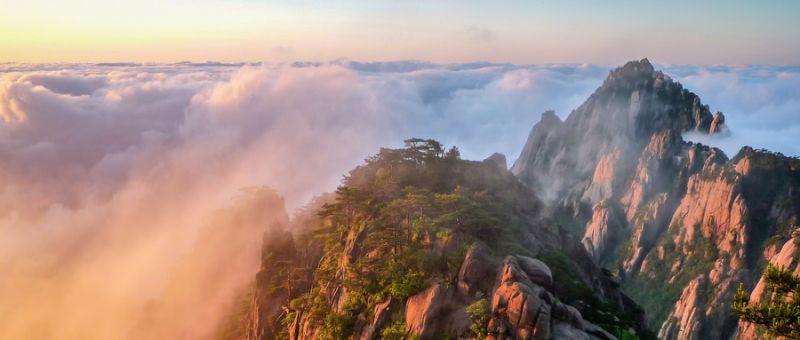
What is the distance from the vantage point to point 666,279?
139m

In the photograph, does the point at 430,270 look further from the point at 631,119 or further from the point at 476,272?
the point at 631,119

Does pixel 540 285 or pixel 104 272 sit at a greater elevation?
pixel 540 285

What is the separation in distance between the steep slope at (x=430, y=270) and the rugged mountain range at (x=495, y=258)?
0.13 meters

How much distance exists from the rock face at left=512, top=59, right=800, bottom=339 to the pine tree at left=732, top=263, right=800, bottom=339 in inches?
4065

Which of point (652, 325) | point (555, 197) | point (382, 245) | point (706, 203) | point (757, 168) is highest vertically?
point (382, 245)

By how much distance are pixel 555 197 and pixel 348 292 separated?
552 ft

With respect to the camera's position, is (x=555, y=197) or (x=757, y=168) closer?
(x=757, y=168)

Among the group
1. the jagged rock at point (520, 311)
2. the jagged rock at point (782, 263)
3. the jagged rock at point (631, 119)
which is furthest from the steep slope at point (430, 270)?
the jagged rock at point (631, 119)

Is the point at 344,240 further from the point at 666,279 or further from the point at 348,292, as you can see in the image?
the point at 666,279

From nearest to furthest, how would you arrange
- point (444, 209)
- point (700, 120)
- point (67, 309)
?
point (444, 209)
point (67, 309)
point (700, 120)

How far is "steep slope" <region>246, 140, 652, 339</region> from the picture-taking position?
31.9m

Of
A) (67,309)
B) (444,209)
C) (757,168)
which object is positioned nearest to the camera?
(444,209)

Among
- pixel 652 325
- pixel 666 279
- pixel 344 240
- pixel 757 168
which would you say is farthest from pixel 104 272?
pixel 757 168

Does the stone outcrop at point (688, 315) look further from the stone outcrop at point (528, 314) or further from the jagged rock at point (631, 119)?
the stone outcrop at point (528, 314)
